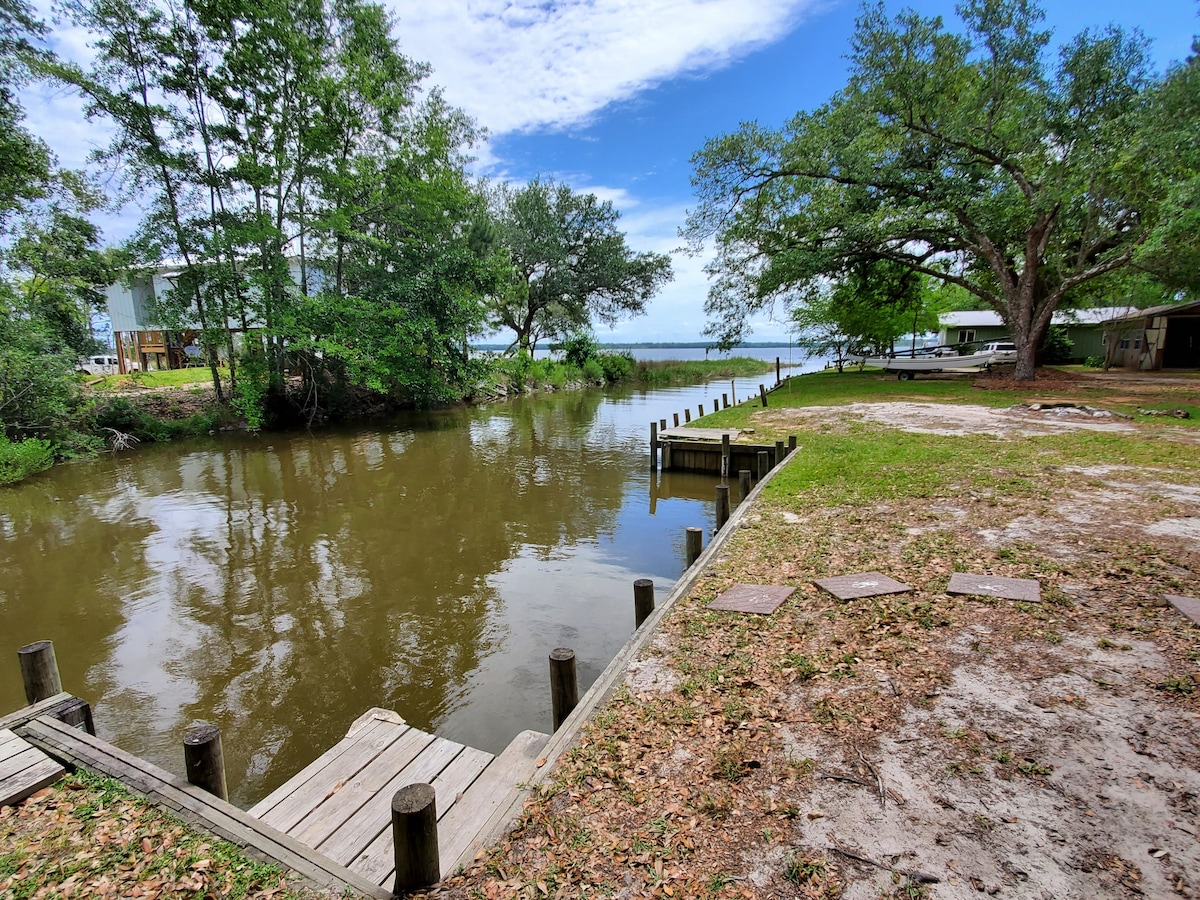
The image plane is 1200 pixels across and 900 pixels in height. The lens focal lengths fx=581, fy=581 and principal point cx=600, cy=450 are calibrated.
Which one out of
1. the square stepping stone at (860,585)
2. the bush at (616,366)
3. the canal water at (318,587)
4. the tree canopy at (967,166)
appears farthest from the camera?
the bush at (616,366)

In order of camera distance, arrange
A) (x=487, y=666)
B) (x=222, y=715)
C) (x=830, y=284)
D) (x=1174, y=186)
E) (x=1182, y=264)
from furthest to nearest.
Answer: (x=830, y=284), (x=1182, y=264), (x=1174, y=186), (x=487, y=666), (x=222, y=715)

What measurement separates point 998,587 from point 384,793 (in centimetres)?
506

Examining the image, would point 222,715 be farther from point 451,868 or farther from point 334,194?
point 334,194

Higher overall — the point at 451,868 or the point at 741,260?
the point at 741,260

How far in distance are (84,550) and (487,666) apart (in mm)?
8013

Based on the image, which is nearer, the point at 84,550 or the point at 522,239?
the point at 84,550

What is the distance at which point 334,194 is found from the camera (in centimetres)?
1986

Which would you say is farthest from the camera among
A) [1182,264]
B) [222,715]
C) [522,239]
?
[522,239]

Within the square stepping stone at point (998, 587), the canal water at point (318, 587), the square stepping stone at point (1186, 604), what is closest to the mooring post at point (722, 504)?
the canal water at point (318, 587)

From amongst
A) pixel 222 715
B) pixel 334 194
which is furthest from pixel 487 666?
pixel 334 194

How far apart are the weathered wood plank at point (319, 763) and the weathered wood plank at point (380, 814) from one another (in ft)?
1.69

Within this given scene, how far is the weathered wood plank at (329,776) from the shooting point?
3365 mm

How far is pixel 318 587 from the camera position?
26.0ft

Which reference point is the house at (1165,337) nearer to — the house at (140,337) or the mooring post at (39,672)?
the mooring post at (39,672)
